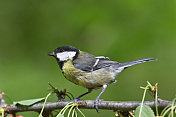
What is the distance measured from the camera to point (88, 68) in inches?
111

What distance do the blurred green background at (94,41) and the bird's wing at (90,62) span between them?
0.12 meters

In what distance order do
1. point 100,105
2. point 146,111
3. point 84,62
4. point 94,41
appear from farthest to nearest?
point 94,41 → point 84,62 → point 100,105 → point 146,111

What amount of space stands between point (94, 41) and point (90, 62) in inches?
20.0

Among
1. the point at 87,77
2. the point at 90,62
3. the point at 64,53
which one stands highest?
the point at 64,53

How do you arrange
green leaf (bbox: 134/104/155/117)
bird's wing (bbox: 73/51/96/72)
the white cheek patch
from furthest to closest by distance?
the white cheek patch, bird's wing (bbox: 73/51/96/72), green leaf (bbox: 134/104/155/117)

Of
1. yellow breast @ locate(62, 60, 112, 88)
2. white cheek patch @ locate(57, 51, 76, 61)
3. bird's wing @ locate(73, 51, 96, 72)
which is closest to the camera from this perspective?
yellow breast @ locate(62, 60, 112, 88)

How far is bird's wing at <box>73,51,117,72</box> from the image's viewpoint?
2.82 meters

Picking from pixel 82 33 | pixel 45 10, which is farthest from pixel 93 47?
pixel 45 10

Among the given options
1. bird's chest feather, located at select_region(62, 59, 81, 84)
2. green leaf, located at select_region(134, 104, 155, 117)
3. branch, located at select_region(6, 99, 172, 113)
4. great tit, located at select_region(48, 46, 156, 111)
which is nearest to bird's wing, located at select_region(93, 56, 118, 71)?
great tit, located at select_region(48, 46, 156, 111)

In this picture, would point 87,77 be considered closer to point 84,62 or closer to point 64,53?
point 84,62

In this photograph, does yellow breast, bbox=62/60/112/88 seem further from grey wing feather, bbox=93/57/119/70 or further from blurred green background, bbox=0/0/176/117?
blurred green background, bbox=0/0/176/117

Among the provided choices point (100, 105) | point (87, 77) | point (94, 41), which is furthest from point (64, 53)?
point (100, 105)

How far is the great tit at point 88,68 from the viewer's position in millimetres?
2717

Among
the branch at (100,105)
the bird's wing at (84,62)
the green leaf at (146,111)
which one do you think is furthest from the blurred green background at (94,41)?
the green leaf at (146,111)
